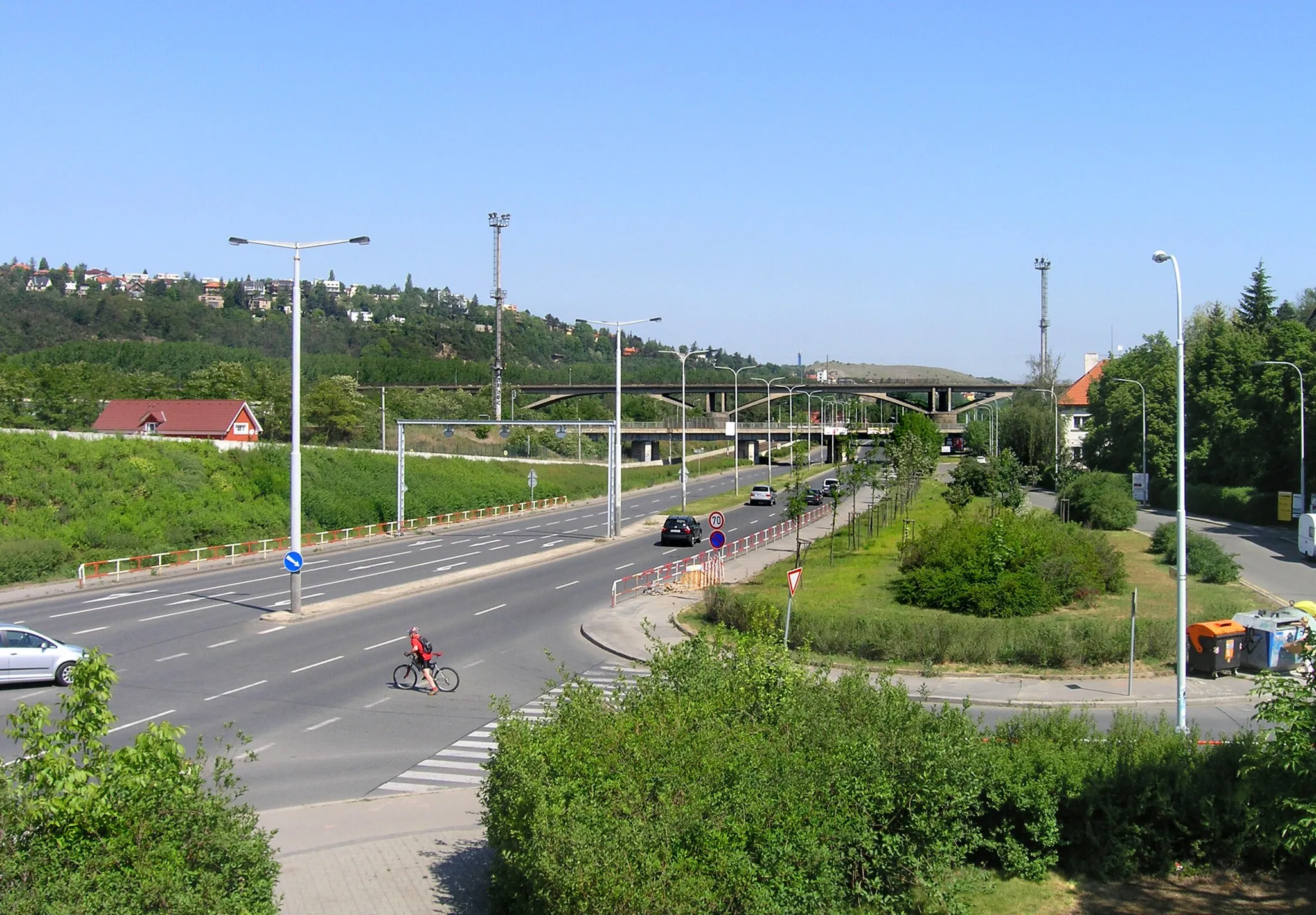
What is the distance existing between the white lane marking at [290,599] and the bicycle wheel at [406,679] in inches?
344

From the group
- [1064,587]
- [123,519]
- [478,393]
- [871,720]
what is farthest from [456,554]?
[478,393]

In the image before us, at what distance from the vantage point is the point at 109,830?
25.9 feet

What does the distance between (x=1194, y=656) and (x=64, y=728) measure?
21940 millimetres

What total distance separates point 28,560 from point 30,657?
53.6 feet

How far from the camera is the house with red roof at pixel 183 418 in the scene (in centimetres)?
6506

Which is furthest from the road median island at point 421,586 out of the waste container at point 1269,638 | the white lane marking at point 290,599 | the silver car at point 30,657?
the waste container at point 1269,638

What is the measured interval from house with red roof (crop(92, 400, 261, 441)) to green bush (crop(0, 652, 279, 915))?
59.5 meters

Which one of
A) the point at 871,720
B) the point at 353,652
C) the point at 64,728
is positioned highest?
the point at 64,728

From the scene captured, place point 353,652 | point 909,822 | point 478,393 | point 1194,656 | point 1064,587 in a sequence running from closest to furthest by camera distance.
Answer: point 909,822 < point 1194,656 < point 353,652 < point 1064,587 < point 478,393

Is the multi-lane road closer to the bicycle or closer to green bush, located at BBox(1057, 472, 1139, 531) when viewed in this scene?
the bicycle

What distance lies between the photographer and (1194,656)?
918 inches

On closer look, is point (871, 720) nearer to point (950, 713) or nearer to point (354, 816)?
point (950, 713)

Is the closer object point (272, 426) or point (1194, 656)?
point (1194, 656)

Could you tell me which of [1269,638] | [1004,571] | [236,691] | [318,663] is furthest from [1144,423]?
[236,691]
